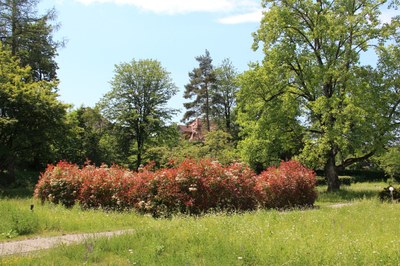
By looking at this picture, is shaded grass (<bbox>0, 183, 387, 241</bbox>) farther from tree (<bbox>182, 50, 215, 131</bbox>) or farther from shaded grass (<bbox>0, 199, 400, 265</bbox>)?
tree (<bbox>182, 50, 215, 131</bbox>)

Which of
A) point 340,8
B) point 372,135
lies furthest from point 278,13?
point 372,135

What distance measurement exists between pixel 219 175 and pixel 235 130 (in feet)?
123

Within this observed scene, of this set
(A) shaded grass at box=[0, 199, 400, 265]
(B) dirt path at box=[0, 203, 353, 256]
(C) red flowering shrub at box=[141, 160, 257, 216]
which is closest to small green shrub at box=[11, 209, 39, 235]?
(B) dirt path at box=[0, 203, 353, 256]

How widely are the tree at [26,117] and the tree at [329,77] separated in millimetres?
13281

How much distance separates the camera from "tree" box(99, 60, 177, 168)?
4259 cm

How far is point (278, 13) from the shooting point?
2695cm

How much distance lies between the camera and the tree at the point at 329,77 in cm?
2452

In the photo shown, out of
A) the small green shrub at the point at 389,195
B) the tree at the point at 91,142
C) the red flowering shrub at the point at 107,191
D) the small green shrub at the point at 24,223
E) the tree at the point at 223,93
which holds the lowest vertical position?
the small green shrub at the point at 389,195

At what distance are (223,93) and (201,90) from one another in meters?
3.48

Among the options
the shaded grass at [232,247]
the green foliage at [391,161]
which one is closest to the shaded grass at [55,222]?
the shaded grass at [232,247]

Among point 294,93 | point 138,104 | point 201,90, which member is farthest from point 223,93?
point 294,93

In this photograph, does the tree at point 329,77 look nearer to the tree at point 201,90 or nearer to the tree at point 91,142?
the tree at point 91,142

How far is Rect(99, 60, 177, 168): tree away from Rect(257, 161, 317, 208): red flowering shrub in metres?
26.6

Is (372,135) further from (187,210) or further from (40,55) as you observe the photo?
(40,55)
